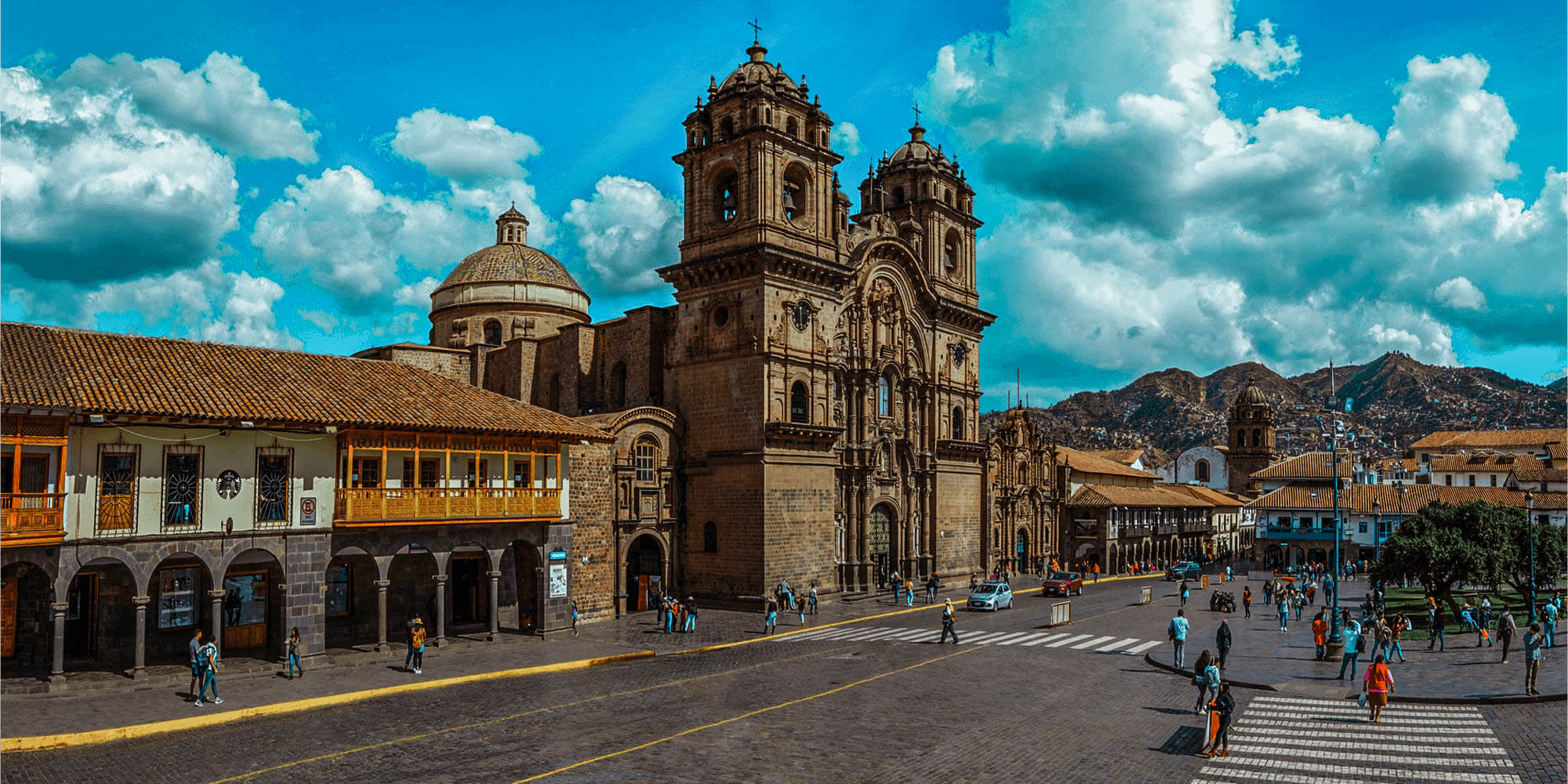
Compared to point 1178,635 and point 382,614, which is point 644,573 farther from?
point 1178,635

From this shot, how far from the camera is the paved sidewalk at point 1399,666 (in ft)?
83.8

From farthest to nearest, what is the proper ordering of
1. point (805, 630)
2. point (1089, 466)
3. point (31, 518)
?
1. point (1089, 466)
2. point (805, 630)
3. point (31, 518)

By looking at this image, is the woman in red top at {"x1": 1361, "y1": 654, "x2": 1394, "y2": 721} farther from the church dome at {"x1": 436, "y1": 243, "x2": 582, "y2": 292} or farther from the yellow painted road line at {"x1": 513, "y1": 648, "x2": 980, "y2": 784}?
the church dome at {"x1": 436, "y1": 243, "x2": 582, "y2": 292}

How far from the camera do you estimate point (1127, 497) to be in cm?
7819

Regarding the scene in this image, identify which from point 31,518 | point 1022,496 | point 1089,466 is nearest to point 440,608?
point 31,518

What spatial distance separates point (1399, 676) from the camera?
27609mm

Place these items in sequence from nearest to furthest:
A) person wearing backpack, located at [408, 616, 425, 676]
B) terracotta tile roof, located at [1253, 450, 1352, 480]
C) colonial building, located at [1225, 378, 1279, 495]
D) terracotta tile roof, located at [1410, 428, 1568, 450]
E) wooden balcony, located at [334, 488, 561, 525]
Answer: person wearing backpack, located at [408, 616, 425, 676]
wooden balcony, located at [334, 488, 561, 525]
terracotta tile roof, located at [1253, 450, 1352, 480]
terracotta tile roof, located at [1410, 428, 1568, 450]
colonial building, located at [1225, 378, 1279, 495]

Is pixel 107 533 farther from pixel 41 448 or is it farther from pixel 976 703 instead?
pixel 976 703

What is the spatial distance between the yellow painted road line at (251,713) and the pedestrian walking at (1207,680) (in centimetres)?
1680

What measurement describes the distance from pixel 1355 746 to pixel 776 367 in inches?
1154

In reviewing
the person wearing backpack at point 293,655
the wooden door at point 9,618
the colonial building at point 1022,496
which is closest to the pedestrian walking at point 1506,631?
the person wearing backpack at point 293,655

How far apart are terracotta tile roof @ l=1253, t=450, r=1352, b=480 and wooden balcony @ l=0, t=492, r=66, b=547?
328 feet

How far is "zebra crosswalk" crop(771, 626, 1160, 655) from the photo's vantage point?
112ft

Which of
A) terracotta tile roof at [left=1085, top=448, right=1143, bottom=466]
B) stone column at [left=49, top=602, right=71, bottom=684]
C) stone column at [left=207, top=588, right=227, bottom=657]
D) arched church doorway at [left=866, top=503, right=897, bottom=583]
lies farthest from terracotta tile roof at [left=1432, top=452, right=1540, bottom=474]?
stone column at [left=49, top=602, right=71, bottom=684]
